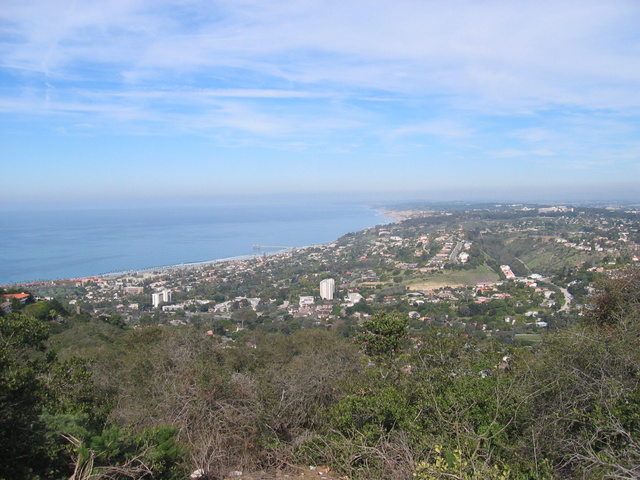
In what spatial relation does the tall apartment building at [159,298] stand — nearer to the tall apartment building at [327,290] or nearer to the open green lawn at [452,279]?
the tall apartment building at [327,290]

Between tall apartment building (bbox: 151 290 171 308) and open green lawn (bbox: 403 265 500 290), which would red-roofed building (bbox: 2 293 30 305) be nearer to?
tall apartment building (bbox: 151 290 171 308)

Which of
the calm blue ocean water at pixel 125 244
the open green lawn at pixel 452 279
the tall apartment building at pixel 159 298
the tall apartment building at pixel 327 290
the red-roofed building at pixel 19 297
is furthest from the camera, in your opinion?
the calm blue ocean water at pixel 125 244

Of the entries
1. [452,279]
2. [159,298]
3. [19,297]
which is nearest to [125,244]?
[159,298]

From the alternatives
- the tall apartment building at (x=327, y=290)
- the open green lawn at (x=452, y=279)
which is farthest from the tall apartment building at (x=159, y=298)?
the open green lawn at (x=452, y=279)

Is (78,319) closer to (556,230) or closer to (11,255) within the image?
(11,255)

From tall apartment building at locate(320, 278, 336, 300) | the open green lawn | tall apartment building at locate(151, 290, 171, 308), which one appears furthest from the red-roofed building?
the open green lawn

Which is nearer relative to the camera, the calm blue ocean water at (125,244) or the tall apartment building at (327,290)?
the tall apartment building at (327,290)

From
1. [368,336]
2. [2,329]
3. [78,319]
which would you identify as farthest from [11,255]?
[368,336]

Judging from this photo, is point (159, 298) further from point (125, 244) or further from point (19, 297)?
point (125, 244)

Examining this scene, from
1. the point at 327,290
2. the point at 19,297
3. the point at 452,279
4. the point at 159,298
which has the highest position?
the point at 19,297
